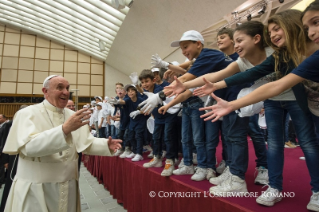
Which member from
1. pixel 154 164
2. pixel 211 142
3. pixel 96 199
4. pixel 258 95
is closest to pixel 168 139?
pixel 154 164

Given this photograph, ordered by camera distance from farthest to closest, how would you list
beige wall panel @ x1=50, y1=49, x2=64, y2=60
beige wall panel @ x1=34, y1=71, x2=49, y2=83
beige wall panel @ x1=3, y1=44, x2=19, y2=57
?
1. beige wall panel @ x1=50, y1=49, x2=64, y2=60
2. beige wall panel @ x1=34, y1=71, x2=49, y2=83
3. beige wall panel @ x1=3, y1=44, x2=19, y2=57

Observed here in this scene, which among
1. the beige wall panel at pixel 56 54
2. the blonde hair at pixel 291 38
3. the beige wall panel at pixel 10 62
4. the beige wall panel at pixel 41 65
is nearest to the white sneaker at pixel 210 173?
the blonde hair at pixel 291 38

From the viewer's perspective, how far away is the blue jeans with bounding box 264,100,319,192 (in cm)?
120

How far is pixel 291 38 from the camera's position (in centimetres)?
116

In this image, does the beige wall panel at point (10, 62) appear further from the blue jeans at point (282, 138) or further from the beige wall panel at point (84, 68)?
the blue jeans at point (282, 138)

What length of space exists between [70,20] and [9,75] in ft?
21.7

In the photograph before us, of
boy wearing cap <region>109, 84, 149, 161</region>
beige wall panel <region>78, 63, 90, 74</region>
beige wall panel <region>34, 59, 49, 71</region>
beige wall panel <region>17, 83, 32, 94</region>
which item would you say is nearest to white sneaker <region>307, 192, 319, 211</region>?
boy wearing cap <region>109, 84, 149, 161</region>

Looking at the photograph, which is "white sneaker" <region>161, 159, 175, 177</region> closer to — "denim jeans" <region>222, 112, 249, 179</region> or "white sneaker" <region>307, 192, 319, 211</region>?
"denim jeans" <region>222, 112, 249, 179</region>

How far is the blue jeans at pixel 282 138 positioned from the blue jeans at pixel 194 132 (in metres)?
0.70

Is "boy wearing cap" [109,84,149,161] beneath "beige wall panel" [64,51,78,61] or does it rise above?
beneath

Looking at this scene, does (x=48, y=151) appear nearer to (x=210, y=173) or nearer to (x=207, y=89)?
(x=207, y=89)

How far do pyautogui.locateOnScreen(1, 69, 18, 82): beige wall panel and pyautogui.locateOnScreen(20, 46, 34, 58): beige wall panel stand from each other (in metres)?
1.50

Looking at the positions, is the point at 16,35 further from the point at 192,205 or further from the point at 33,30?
the point at 192,205

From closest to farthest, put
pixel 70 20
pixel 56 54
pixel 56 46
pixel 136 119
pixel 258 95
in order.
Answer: pixel 258 95 < pixel 136 119 < pixel 70 20 < pixel 56 54 < pixel 56 46
